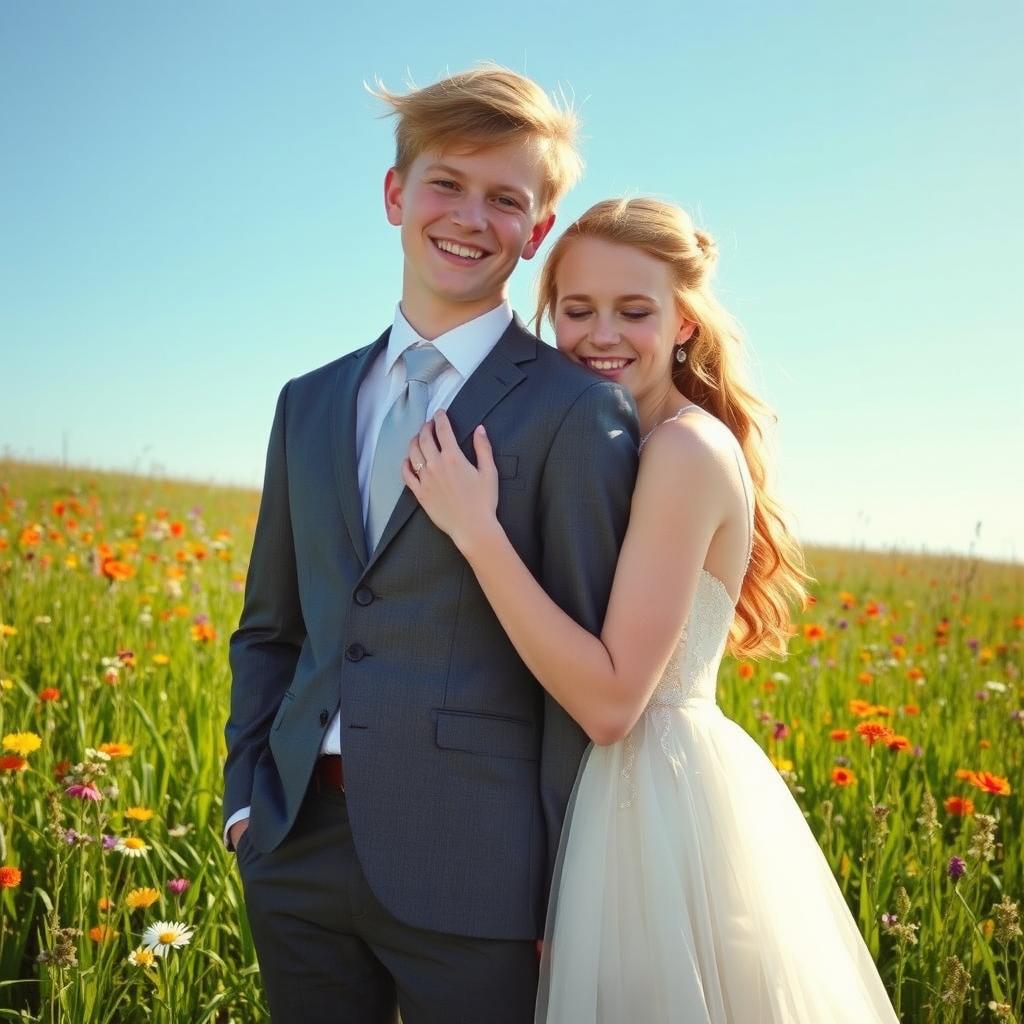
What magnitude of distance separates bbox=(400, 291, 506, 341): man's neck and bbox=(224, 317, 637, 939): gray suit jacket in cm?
13

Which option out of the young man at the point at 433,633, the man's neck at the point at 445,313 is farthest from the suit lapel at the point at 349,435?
the man's neck at the point at 445,313

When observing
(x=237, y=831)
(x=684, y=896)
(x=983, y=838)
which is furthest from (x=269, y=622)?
(x=983, y=838)

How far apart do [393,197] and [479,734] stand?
1256mm

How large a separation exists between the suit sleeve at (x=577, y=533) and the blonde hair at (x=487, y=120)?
24.1 inches

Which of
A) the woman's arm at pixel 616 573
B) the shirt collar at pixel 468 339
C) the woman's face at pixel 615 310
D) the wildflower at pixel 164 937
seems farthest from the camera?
the wildflower at pixel 164 937

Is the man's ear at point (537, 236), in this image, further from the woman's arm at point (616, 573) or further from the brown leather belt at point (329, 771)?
the brown leather belt at point (329, 771)

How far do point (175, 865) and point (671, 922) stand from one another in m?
1.91

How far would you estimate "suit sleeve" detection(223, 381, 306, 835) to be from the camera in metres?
2.46

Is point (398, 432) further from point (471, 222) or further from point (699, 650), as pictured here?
point (699, 650)

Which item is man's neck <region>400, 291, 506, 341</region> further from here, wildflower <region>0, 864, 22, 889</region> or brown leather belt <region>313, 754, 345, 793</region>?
wildflower <region>0, 864, 22, 889</region>

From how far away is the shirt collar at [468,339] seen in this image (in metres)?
2.21

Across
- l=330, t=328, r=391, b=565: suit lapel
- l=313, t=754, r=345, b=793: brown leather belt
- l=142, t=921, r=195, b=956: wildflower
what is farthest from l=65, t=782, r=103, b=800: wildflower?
l=330, t=328, r=391, b=565: suit lapel

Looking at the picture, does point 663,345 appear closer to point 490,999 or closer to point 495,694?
point 495,694

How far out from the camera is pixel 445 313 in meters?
2.25
